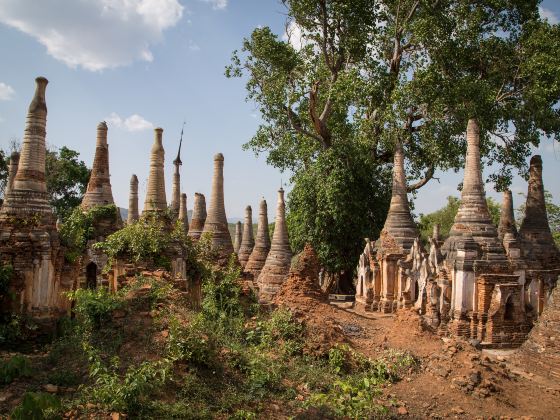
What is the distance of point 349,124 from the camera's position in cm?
2670

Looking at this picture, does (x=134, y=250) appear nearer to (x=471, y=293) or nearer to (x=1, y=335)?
(x=1, y=335)

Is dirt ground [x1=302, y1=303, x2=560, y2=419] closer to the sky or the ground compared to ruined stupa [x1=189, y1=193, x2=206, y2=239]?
closer to the ground

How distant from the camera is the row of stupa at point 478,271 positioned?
1352cm

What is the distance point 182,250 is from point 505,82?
18658 millimetres

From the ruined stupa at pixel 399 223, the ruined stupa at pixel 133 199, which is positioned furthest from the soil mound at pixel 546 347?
the ruined stupa at pixel 133 199

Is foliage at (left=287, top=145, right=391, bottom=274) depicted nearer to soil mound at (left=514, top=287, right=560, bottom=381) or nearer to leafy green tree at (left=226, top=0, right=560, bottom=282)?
leafy green tree at (left=226, top=0, right=560, bottom=282)

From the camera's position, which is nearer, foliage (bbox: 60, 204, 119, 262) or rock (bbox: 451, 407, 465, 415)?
rock (bbox: 451, 407, 465, 415)

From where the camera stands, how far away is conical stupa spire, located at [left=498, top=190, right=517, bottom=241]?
18.5 m

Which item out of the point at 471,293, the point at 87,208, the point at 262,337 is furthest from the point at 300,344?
the point at 87,208

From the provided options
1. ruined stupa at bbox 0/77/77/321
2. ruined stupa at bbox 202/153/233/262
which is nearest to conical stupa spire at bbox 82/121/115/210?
ruined stupa at bbox 202/153/233/262

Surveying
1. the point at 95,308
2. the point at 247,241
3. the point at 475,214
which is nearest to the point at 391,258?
the point at 475,214

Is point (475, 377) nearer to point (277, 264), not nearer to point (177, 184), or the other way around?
point (277, 264)

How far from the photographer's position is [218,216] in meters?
17.7

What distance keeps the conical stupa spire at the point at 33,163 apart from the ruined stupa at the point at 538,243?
13841mm
